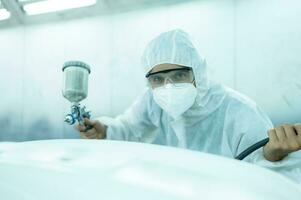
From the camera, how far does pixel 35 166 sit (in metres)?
0.46

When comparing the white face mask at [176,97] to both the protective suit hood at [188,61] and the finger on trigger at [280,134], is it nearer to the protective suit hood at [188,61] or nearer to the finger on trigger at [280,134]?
the protective suit hood at [188,61]

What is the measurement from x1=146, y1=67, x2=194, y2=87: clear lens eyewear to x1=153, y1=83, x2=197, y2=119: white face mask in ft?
0.07

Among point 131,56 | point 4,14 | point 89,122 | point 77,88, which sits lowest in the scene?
point 89,122

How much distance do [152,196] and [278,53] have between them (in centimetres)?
139

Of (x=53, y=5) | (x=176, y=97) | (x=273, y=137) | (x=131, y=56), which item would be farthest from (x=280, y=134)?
(x=53, y=5)

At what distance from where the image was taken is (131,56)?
76.5 inches

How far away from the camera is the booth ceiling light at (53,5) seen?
6.63 feet

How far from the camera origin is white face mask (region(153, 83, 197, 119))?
1136 mm

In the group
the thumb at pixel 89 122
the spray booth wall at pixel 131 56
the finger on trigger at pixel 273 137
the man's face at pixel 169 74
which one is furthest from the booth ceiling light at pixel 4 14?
the finger on trigger at pixel 273 137

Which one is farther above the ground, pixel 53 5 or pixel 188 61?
pixel 53 5

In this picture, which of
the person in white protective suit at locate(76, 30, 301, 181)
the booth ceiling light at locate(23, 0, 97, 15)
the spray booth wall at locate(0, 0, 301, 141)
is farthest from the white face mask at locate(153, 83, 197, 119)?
the booth ceiling light at locate(23, 0, 97, 15)

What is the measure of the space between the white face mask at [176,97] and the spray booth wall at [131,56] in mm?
613

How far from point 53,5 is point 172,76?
118cm

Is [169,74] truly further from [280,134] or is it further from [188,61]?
[280,134]
